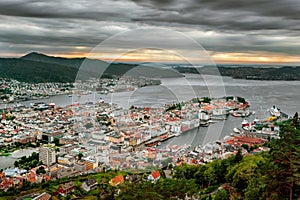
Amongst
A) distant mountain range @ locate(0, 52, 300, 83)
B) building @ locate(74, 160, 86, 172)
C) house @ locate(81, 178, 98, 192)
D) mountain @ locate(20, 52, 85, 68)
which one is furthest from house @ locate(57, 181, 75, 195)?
mountain @ locate(20, 52, 85, 68)

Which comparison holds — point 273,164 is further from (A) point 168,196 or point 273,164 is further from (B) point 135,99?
(B) point 135,99

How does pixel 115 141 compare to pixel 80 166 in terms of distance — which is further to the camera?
pixel 115 141

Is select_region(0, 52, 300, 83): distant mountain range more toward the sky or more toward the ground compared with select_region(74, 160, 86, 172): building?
more toward the sky

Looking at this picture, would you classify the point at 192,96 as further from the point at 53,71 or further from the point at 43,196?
the point at 53,71

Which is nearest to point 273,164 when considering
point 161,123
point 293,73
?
point 161,123

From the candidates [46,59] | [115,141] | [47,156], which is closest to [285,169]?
[115,141]

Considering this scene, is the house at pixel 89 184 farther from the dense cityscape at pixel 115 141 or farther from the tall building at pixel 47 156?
the tall building at pixel 47 156

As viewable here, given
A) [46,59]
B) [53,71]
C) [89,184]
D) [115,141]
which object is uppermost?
[46,59]

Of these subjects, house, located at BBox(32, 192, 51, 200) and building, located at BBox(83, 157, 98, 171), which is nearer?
house, located at BBox(32, 192, 51, 200)

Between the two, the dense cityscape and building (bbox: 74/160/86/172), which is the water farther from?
building (bbox: 74/160/86/172)
